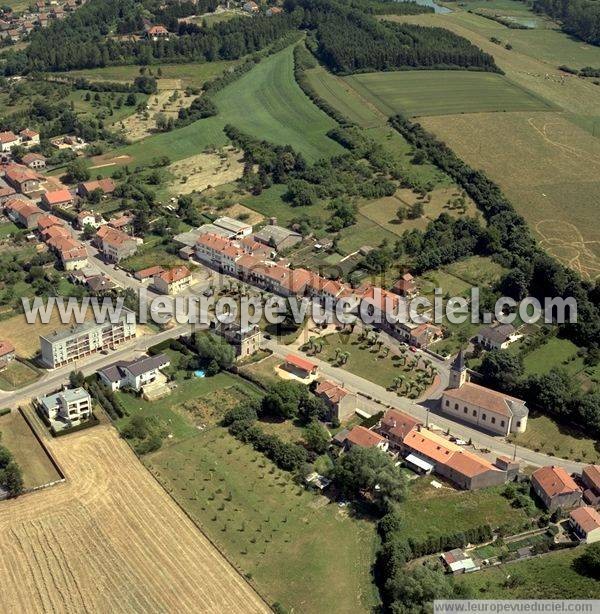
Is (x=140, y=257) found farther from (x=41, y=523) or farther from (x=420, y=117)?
(x=420, y=117)

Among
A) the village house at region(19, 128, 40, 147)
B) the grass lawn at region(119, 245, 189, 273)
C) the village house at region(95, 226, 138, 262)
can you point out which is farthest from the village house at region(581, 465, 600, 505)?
the village house at region(19, 128, 40, 147)

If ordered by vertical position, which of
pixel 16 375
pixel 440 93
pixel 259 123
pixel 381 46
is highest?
pixel 381 46

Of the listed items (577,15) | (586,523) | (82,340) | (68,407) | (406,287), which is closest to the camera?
(586,523)

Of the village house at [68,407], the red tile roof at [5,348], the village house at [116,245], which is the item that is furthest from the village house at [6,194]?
the village house at [68,407]

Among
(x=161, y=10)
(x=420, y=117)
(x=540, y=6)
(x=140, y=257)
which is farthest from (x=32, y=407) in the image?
(x=540, y=6)

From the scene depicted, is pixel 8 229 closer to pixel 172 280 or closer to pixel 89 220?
pixel 89 220

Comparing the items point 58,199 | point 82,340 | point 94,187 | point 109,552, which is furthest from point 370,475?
point 94,187

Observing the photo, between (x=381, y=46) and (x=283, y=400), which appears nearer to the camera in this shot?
(x=283, y=400)

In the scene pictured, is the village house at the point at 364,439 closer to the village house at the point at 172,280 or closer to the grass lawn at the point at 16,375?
the grass lawn at the point at 16,375
